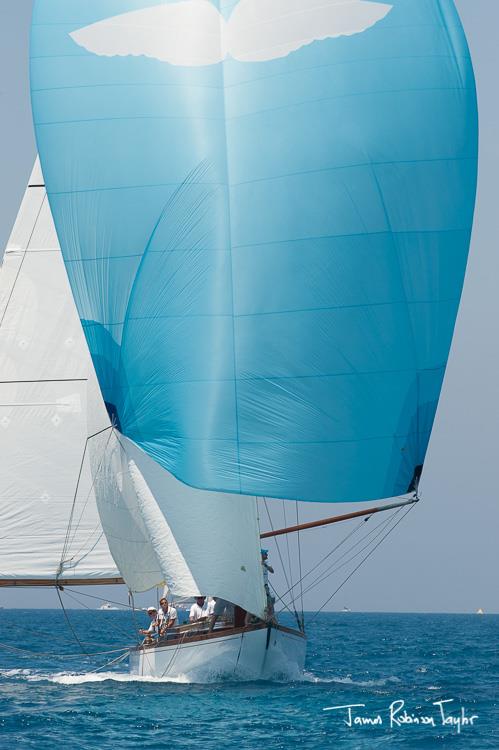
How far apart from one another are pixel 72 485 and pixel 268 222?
6.89 meters

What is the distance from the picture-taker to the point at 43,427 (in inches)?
973

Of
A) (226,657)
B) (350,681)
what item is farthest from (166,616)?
(350,681)

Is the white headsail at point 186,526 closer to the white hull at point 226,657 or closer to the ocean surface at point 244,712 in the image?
the white hull at point 226,657

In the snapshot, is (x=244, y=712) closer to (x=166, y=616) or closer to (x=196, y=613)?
(x=196, y=613)

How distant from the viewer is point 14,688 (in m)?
24.6

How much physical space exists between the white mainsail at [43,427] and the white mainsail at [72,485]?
2cm

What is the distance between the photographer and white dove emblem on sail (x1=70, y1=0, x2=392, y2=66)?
21278mm

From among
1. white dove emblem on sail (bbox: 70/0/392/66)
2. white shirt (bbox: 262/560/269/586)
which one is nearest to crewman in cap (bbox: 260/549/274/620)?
white shirt (bbox: 262/560/269/586)

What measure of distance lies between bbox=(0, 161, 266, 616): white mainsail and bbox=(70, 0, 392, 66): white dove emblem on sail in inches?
176

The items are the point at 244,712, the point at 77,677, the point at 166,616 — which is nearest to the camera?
the point at 244,712

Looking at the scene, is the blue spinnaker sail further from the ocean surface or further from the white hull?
the ocean surface

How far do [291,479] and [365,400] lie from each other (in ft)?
5.40

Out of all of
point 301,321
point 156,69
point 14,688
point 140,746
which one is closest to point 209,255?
point 301,321

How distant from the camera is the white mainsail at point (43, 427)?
24438 millimetres
